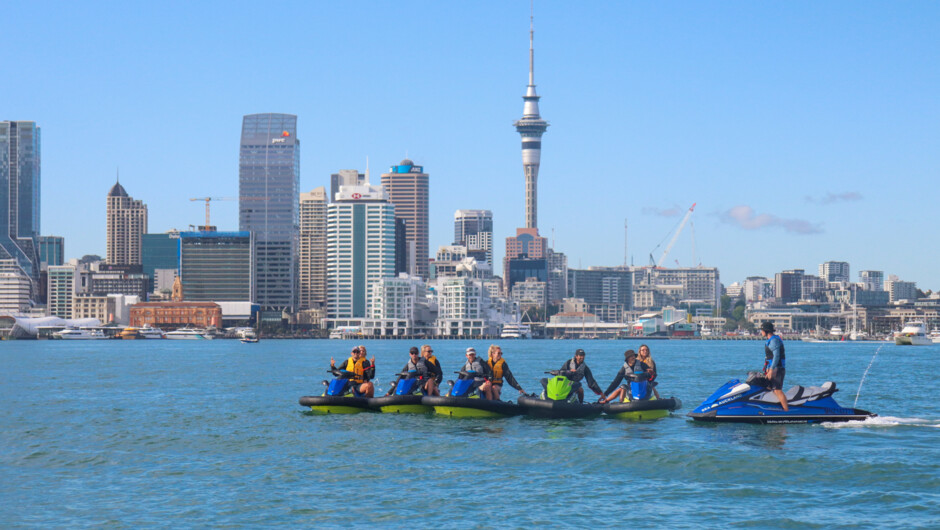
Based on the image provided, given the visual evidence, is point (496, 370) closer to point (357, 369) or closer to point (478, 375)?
point (478, 375)

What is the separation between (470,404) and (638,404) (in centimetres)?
481

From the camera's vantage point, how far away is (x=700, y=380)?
196 ft

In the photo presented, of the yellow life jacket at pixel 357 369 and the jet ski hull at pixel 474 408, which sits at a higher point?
the yellow life jacket at pixel 357 369

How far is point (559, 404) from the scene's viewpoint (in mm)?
31156

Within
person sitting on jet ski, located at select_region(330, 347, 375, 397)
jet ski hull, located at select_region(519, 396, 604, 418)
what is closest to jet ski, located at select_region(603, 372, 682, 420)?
jet ski hull, located at select_region(519, 396, 604, 418)

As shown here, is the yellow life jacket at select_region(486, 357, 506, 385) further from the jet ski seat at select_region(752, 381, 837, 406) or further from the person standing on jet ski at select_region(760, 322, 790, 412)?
the person standing on jet ski at select_region(760, 322, 790, 412)

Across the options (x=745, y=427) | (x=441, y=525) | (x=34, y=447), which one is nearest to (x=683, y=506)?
(x=441, y=525)

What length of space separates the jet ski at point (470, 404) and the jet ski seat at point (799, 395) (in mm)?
6941

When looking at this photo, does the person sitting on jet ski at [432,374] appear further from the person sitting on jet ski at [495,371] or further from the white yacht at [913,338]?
the white yacht at [913,338]

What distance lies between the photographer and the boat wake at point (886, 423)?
29656 millimetres

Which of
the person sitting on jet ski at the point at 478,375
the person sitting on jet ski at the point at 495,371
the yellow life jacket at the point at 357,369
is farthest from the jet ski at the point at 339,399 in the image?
Result: the person sitting on jet ski at the point at 495,371

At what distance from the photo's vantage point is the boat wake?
29656mm

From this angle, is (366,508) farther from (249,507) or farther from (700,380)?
(700,380)

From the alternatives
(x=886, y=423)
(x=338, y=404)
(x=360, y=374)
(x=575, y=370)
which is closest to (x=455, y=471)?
(x=575, y=370)
